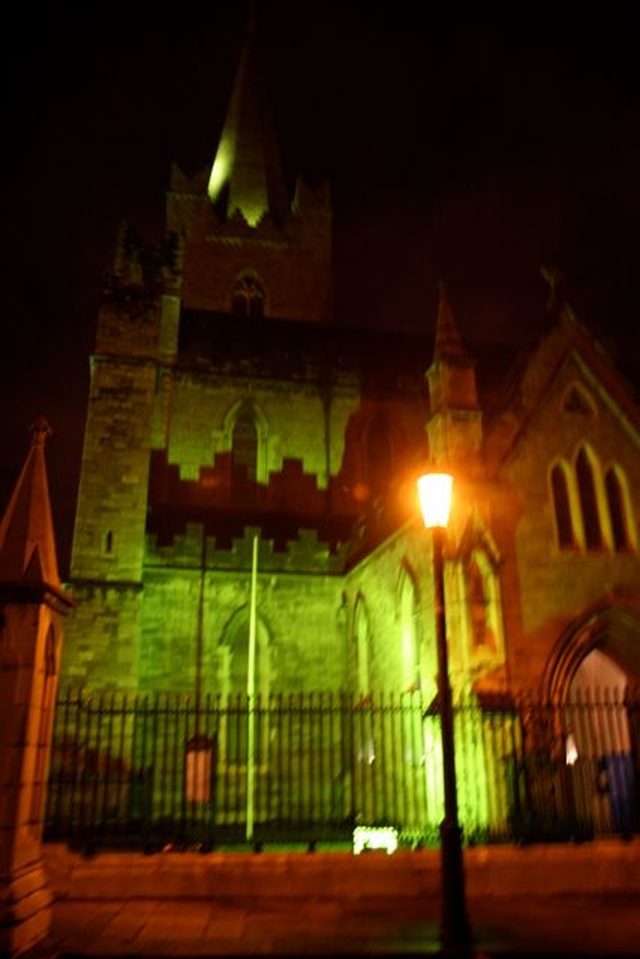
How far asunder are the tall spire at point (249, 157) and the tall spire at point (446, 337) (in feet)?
83.9

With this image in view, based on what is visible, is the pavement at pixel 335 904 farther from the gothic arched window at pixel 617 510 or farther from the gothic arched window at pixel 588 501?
the gothic arched window at pixel 617 510

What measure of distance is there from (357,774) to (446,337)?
428 inches

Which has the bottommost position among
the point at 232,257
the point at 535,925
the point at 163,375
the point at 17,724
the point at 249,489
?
the point at 535,925

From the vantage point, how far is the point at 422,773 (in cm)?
1520

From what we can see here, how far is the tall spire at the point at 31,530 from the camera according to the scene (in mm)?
7520

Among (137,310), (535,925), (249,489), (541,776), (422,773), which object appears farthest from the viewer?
(249,489)

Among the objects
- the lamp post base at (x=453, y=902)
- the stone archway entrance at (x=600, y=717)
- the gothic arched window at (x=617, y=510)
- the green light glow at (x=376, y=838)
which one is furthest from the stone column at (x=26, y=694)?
the gothic arched window at (x=617, y=510)

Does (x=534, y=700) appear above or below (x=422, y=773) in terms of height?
above

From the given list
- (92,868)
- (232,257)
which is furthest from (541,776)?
(232,257)

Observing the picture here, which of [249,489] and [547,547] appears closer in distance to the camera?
[547,547]

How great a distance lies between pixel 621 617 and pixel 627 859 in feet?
21.2

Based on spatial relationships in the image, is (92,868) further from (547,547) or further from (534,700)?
(547,547)

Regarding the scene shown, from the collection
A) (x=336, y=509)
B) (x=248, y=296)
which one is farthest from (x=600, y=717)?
(x=248, y=296)

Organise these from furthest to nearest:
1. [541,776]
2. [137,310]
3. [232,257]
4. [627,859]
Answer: [232,257]
[137,310]
[541,776]
[627,859]
